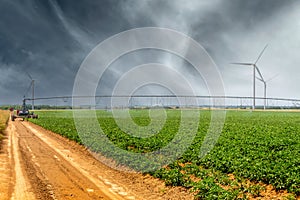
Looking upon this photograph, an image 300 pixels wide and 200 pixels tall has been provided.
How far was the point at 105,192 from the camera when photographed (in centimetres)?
1161

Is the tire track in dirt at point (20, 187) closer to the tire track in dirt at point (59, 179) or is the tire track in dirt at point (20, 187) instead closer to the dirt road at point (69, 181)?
the dirt road at point (69, 181)

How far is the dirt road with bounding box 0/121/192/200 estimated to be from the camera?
1096 centimetres

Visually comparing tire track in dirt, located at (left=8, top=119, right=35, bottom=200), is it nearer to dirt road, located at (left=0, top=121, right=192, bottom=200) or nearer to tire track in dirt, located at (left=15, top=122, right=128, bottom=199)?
dirt road, located at (left=0, top=121, right=192, bottom=200)

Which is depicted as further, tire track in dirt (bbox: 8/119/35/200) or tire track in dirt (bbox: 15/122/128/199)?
tire track in dirt (bbox: 15/122/128/199)

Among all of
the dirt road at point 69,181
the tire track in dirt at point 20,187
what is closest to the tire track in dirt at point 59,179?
the dirt road at point 69,181

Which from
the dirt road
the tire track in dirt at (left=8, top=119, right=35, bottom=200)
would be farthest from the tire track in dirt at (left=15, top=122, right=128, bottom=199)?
the tire track in dirt at (left=8, top=119, right=35, bottom=200)

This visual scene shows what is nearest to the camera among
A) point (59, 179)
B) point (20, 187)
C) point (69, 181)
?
point (20, 187)

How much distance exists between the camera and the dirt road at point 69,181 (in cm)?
1096

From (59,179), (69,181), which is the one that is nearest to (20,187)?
(59,179)

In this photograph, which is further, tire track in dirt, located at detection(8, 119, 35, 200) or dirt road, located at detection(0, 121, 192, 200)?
dirt road, located at detection(0, 121, 192, 200)

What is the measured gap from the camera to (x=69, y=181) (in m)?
12.7

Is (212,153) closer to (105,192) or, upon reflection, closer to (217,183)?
(217,183)

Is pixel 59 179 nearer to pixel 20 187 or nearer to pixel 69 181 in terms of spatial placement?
pixel 69 181

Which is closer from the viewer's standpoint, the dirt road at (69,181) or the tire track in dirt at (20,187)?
the tire track in dirt at (20,187)
